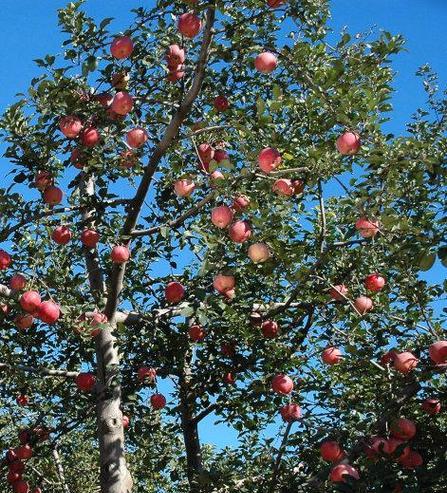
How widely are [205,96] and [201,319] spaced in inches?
104

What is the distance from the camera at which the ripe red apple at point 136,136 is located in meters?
4.82

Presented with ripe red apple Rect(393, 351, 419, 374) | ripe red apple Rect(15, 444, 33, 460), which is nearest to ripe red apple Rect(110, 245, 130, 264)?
ripe red apple Rect(15, 444, 33, 460)

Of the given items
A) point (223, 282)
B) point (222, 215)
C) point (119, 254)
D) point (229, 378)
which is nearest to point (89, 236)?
point (119, 254)

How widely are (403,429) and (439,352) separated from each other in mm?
527

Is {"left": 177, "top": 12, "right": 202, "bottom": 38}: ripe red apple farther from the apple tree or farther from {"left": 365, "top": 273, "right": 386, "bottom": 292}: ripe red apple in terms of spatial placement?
{"left": 365, "top": 273, "right": 386, "bottom": 292}: ripe red apple

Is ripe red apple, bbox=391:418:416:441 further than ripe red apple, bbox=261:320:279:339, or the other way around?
ripe red apple, bbox=261:320:279:339

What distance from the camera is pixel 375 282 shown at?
201 inches

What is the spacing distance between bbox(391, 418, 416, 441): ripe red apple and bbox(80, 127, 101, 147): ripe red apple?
2744 mm

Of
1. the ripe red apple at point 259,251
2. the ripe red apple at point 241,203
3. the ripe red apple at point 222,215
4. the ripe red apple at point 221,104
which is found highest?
the ripe red apple at point 221,104

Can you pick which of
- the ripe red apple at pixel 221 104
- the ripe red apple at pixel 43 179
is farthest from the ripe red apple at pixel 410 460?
the ripe red apple at pixel 43 179

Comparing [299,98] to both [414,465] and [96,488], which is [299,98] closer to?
[414,465]

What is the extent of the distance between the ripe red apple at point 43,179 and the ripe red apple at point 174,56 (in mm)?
1187

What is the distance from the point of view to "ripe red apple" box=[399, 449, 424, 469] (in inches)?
166

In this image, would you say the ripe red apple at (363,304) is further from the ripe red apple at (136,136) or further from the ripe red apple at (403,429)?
the ripe red apple at (136,136)
